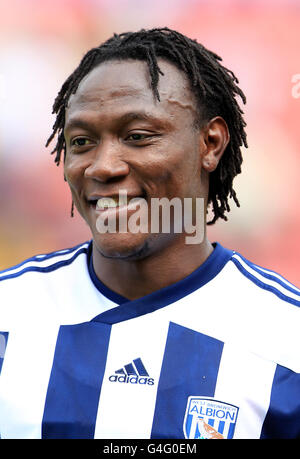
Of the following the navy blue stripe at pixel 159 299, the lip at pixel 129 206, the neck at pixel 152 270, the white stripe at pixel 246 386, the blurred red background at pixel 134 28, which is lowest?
the white stripe at pixel 246 386

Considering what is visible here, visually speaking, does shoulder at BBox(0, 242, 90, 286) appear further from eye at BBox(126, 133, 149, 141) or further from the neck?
eye at BBox(126, 133, 149, 141)

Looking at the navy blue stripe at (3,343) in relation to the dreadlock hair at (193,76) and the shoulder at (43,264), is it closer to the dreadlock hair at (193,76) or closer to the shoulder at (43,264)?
the shoulder at (43,264)

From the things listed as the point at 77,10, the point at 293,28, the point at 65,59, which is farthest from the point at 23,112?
the point at 293,28

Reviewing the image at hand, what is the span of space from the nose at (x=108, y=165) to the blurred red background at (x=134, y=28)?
12.6 feet

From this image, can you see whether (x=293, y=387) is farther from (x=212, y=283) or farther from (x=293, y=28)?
(x=293, y=28)

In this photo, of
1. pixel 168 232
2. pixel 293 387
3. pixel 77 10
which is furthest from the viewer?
pixel 77 10

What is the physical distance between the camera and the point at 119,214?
69.9 inches

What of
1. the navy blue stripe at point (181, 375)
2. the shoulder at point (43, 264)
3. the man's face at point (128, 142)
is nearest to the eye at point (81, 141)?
the man's face at point (128, 142)

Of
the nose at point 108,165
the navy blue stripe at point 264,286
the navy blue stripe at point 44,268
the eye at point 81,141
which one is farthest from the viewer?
the navy blue stripe at point 44,268

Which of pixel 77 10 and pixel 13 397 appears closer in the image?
pixel 13 397

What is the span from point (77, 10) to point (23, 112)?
1.31 m

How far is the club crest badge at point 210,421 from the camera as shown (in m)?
1.72

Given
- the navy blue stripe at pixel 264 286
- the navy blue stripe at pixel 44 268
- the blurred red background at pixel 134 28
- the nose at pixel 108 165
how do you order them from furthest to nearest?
the blurred red background at pixel 134 28 → the navy blue stripe at pixel 44 268 → the navy blue stripe at pixel 264 286 → the nose at pixel 108 165

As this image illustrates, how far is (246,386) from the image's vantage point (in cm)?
175
